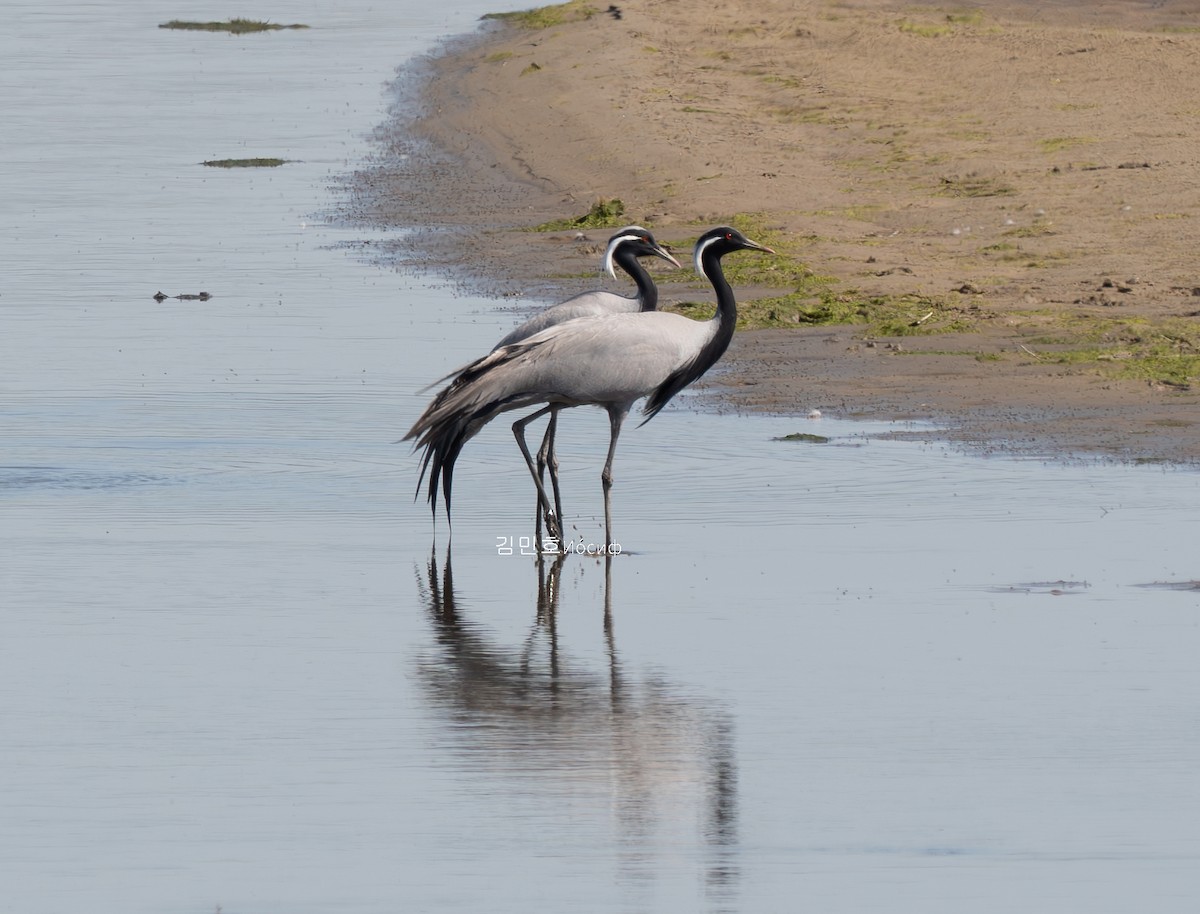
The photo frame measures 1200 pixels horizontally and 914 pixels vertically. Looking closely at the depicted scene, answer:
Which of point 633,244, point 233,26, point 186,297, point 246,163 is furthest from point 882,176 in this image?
point 233,26

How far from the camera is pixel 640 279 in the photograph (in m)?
12.0

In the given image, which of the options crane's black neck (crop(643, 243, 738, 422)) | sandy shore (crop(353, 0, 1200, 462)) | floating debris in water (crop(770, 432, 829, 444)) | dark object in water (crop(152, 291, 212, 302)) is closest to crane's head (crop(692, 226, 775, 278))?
crane's black neck (crop(643, 243, 738, 422))

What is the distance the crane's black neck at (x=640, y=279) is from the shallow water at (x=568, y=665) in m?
0.82

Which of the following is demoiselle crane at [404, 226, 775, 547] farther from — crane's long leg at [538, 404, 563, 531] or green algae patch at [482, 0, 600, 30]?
green algae patch at [482, 0, 600, 30]

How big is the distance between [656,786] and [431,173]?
20532mm

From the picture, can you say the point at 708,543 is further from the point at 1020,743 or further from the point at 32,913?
the point at 32,913

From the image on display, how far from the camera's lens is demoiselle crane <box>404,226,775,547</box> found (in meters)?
10.5

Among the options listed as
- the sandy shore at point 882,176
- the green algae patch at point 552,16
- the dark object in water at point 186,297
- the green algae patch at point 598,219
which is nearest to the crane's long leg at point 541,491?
the sandy shore at point 882,176

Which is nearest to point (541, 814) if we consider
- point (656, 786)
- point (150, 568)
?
point (656, 786)

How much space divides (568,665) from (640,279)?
4038 millimetres

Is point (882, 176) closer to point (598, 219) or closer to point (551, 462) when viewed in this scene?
point (598, 219)

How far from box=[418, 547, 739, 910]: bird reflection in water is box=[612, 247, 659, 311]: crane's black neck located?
10.4ft

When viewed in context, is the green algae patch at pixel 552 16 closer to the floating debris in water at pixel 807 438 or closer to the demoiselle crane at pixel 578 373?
the floating debris in water at pixel 807 438

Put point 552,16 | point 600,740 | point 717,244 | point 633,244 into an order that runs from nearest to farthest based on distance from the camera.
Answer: point 600,740 → point 717,244 → point 633,244 → point 552,16
